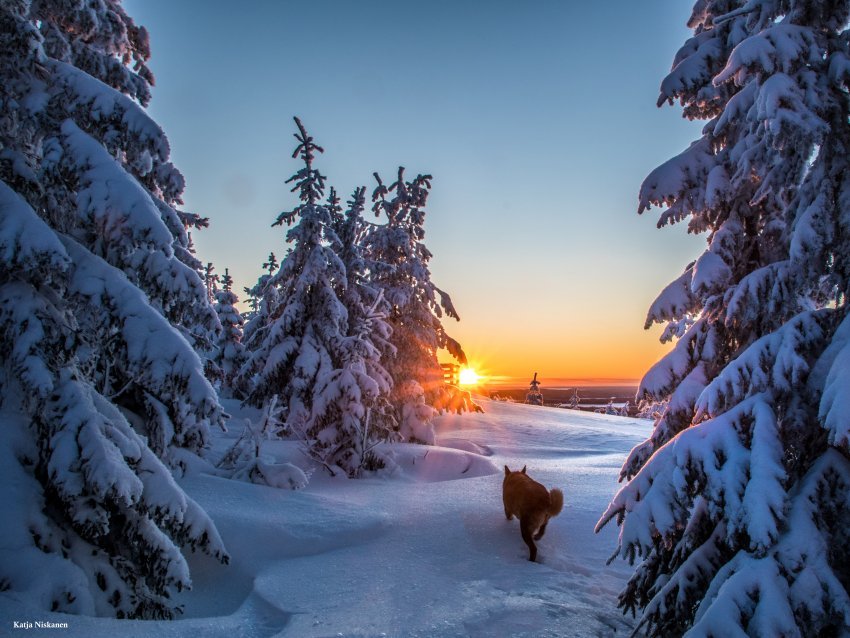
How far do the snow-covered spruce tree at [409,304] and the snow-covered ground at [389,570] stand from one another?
7.14 meters

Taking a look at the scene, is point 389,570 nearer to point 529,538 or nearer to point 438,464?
point 529,538

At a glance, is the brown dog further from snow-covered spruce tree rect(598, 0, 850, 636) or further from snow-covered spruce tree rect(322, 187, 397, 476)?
snow-covered spruce tree rect(322, 187, 397, 476)

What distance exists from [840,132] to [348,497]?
9.36m

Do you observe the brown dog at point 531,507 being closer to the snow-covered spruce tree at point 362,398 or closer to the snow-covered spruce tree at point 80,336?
the snow-covered spruce tree at point 80,336

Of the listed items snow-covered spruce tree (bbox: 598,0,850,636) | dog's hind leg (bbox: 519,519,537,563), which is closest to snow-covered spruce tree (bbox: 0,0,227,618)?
dog's hind leg (bbox: 519,519,537,563)

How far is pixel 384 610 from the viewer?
482 centimetres

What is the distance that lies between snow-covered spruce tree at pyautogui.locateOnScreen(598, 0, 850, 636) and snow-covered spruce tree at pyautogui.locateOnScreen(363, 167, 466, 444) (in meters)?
13.4

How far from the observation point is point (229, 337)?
92.4 feet

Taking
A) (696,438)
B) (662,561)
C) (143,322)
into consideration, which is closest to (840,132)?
(696,438)

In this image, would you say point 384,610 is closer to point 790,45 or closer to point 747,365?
point 747,365

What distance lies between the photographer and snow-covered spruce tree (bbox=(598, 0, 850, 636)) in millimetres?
2957

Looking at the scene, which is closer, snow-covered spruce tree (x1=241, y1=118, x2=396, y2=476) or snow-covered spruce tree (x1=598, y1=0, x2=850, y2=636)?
snow-covered spruce tree (x1=598, y1=0, x2=850, y2=636)

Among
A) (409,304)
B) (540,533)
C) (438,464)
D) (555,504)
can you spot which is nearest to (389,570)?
(540,533)

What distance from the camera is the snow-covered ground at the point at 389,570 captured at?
14.9 ft
